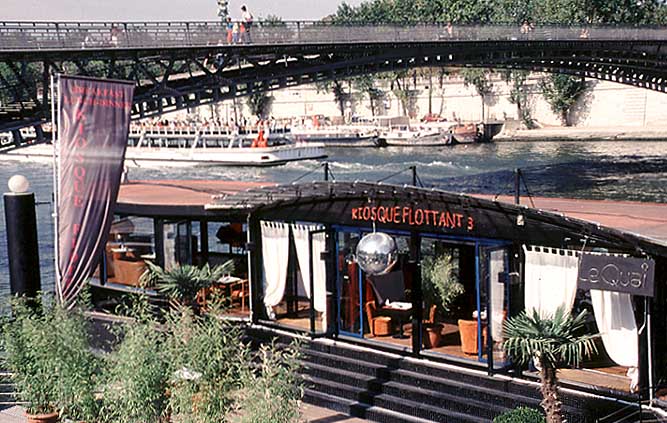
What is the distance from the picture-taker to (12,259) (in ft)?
40.3

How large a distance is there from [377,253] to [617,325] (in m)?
2.52

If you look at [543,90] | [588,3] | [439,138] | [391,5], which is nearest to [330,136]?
[439,138]

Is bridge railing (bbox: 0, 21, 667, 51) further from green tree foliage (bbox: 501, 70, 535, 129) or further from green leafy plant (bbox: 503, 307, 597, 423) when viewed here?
green tree foliage (bbox: 501, 70, 535, 129)

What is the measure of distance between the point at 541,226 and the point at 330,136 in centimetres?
6634

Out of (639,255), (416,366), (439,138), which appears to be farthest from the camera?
(439,138)

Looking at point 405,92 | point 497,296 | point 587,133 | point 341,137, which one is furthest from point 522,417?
point 405,92

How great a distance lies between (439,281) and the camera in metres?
11.8

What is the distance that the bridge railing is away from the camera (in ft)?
103

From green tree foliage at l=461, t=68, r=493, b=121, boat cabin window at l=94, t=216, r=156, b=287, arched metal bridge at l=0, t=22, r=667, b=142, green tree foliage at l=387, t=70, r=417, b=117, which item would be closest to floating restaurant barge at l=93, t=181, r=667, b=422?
boat cabin window at l=94, t=216, r=156, b=287

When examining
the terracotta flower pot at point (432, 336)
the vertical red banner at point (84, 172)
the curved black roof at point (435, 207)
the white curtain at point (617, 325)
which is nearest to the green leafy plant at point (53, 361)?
the vertical red banner at point (84, 172)

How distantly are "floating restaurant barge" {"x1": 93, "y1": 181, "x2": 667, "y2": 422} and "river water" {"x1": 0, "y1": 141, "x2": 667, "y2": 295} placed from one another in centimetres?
1691

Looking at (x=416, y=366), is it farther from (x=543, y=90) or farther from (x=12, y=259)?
(x=543, y=90)

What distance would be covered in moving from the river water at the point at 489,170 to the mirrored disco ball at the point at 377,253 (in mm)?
19968

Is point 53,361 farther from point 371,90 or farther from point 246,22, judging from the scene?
point 371,90
